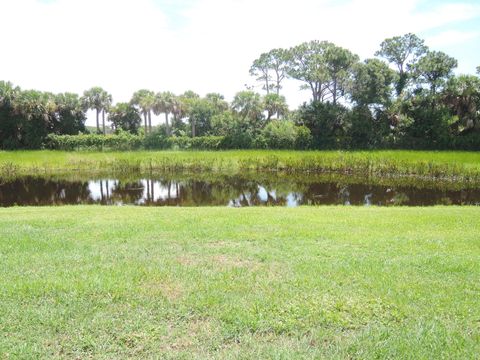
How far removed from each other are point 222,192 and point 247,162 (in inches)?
372

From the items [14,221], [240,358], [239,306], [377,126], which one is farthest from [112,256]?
[377,126]

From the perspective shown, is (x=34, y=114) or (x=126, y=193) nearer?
(x=126, y=193)

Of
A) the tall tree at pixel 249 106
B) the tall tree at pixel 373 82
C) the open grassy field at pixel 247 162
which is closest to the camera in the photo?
the open grassy field at pixel 247 162

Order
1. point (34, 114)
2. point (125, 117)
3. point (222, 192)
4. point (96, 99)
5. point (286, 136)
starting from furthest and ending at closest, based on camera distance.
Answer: point (125, 117) < point (96, 99) < point (34, 114) < point (286, 136) < point (222, 192)

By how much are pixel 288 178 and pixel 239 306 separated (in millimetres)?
19836

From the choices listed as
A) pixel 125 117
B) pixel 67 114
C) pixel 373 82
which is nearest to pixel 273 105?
pixel 373 82

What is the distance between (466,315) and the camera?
397cm

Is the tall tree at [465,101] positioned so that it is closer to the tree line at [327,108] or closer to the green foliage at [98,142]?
the tree line at [327,108]

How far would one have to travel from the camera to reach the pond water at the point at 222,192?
635 inches

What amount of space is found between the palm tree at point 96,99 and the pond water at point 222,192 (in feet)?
A: 92.2

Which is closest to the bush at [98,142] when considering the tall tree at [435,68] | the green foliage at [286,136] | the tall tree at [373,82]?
the green foliage at [286,136]

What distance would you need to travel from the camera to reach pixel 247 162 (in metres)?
28.0

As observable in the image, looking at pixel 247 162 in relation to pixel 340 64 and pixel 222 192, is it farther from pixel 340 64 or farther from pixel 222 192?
pixel 340 64

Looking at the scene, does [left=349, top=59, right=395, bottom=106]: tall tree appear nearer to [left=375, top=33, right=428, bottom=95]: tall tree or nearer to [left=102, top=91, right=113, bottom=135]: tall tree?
[left=375, top=33, right=428, bottom=95]: tall tree
